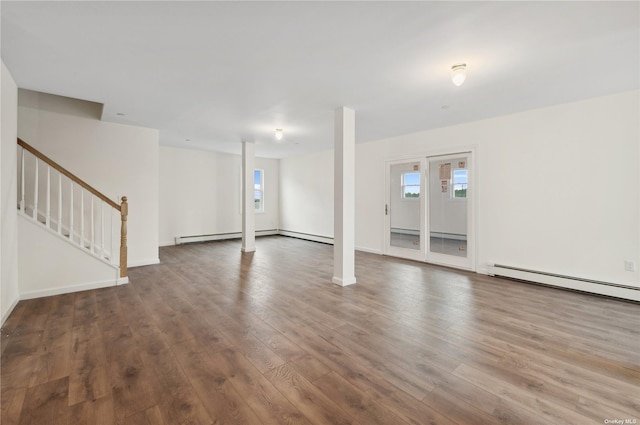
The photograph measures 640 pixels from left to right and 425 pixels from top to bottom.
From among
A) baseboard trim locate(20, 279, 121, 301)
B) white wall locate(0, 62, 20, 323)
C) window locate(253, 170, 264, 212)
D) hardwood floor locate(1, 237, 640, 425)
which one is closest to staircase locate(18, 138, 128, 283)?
baseboard trim locate(20, 279, 121, 301)

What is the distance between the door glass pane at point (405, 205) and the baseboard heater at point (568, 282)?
1.62m

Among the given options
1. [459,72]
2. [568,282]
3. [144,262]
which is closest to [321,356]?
[459,72]

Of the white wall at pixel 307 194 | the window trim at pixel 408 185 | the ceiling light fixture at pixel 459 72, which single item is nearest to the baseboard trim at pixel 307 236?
the white wall at pixel 307 194

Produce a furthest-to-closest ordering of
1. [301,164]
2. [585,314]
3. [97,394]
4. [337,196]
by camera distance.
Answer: [301,164] → [337,196] → [585,314] → [97,394]

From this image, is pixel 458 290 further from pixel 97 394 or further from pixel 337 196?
pixel 97 394

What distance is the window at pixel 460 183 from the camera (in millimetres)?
5071

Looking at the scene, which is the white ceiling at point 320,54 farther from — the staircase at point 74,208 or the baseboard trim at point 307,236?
the baseboard trim at point 307,236

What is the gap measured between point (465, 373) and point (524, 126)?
4027 millimetres

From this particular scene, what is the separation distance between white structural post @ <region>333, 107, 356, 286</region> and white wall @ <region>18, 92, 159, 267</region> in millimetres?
3681

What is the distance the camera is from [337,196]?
4195 mm

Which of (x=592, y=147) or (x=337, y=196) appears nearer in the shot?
(x=592, y=147)

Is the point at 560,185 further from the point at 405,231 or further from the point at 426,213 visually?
the point at 405,231

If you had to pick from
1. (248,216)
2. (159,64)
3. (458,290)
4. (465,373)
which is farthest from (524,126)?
(248,216)

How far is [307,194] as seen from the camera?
8797 mm
